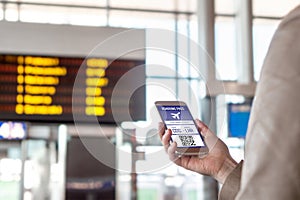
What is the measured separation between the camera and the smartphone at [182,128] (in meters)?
1.09

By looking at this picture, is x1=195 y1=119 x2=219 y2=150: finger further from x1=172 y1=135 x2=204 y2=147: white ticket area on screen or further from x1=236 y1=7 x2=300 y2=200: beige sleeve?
x1=236 y1=7 x2=300 y2=200: beige sleeve

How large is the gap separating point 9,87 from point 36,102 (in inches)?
11.0

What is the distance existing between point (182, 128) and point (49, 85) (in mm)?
3629

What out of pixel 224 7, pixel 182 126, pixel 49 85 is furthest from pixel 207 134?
pixel 224 7

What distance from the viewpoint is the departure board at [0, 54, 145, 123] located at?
4.49 m

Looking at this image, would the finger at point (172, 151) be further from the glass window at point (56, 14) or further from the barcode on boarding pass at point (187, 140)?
the glass window at point (56, 14)

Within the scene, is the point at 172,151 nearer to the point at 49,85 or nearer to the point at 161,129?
the point at 161,129

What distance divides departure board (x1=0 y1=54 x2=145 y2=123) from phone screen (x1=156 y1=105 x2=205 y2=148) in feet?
10.7

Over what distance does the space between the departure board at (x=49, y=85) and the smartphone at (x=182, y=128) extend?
324cm

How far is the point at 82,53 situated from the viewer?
16.7 feet

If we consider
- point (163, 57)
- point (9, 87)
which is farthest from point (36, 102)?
point (163, 57)

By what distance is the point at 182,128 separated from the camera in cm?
111

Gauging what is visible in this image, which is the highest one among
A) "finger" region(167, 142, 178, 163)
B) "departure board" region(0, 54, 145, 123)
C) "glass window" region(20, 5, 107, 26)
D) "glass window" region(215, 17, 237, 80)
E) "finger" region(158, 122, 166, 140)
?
"glass window" region(20, 5, 107, 26)

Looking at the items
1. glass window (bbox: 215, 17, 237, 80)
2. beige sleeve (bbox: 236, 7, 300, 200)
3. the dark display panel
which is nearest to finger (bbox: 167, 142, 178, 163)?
beige sleeve (bbox: 236, 7, 300, 200)
